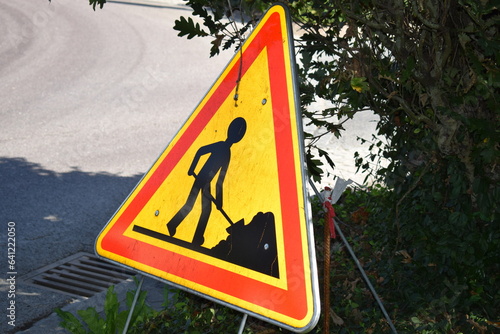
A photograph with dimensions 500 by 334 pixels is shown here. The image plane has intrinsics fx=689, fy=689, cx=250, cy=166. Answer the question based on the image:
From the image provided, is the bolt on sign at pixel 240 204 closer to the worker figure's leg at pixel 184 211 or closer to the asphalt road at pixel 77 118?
the worker figure's leg at pixel 184 211

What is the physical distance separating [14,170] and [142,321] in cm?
378

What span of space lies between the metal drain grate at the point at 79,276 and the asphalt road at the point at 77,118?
97 millimetres

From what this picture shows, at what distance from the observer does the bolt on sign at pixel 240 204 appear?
7.83ft

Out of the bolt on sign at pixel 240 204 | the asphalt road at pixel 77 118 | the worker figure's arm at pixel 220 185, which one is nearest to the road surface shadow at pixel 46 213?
the asphalt road at pixel 77 118

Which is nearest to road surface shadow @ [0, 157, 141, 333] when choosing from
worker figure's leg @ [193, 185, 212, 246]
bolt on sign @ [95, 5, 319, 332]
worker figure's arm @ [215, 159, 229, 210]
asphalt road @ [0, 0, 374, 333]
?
asphalt road @ [0, 0, 374, 333]

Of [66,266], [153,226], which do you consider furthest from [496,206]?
[66,266]

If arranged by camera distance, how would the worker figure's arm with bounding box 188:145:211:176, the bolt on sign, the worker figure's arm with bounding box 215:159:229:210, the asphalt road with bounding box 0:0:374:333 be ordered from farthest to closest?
the asphalt road with bounding box 0:0:374:333
the worker figure's arm with bounding box 188:145:211:176
the worker figure's arm with bounding box 215:159:229:210
the bolt on sign

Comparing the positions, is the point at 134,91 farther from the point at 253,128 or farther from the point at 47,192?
the point at 253,128

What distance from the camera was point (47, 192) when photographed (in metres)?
6.90

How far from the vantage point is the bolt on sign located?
7.83ft

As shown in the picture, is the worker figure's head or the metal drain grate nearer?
the worker figure's head

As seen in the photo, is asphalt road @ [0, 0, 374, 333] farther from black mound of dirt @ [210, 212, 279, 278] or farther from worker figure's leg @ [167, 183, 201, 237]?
black mound of dirt @ [210, 212, 279, 278]

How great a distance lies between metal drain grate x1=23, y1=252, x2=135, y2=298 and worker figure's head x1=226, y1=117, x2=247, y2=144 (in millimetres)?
2788

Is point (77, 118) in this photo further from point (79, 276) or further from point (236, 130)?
point (236, 130)
